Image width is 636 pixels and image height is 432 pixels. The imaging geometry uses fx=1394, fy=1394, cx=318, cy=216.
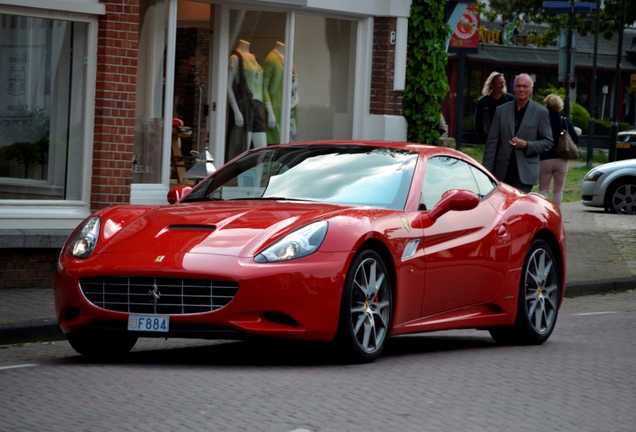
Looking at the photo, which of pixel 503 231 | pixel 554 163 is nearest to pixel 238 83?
pixel 554 163

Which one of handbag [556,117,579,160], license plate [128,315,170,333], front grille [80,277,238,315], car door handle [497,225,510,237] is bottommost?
license plate [128,315,170,333]

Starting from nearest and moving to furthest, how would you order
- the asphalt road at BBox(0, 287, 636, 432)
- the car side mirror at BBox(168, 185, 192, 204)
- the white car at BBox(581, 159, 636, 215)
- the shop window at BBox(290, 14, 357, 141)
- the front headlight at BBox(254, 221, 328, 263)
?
the asphalt road at BBox(0, 287, 636, 432)
the front headlight at BBox(254, 221, 328, 263)
the car side mirror at BBox(168, 185, 192, 204)
the shop window at BBox(290, 14, 357, 141)
the white car at BBox(581, 159, 636, 215)

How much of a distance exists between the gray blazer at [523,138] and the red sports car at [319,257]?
383 centimetres

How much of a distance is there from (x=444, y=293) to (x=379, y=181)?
2.79ft

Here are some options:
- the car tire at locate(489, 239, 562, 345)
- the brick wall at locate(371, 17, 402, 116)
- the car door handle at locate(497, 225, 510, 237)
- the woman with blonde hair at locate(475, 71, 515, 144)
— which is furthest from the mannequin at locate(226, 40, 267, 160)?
the car door handle at locate(497, 225, 510, 237)

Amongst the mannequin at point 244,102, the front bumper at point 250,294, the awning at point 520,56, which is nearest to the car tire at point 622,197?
the mannequin at point 244,102

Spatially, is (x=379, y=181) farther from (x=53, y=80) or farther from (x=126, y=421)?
(x=53, y=80)

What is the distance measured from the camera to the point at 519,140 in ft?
46.0

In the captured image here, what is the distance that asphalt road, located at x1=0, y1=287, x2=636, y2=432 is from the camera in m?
6.40

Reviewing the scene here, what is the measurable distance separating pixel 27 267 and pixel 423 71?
7249 millimetres

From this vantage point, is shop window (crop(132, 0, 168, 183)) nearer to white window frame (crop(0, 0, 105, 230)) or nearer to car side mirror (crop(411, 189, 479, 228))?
white window frame (crop(0, 0, 105, 230))

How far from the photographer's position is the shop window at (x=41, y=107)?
45.3ft

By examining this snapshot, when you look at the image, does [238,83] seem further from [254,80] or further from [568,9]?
[568,9]

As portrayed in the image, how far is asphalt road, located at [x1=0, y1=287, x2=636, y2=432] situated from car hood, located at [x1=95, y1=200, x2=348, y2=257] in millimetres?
708
